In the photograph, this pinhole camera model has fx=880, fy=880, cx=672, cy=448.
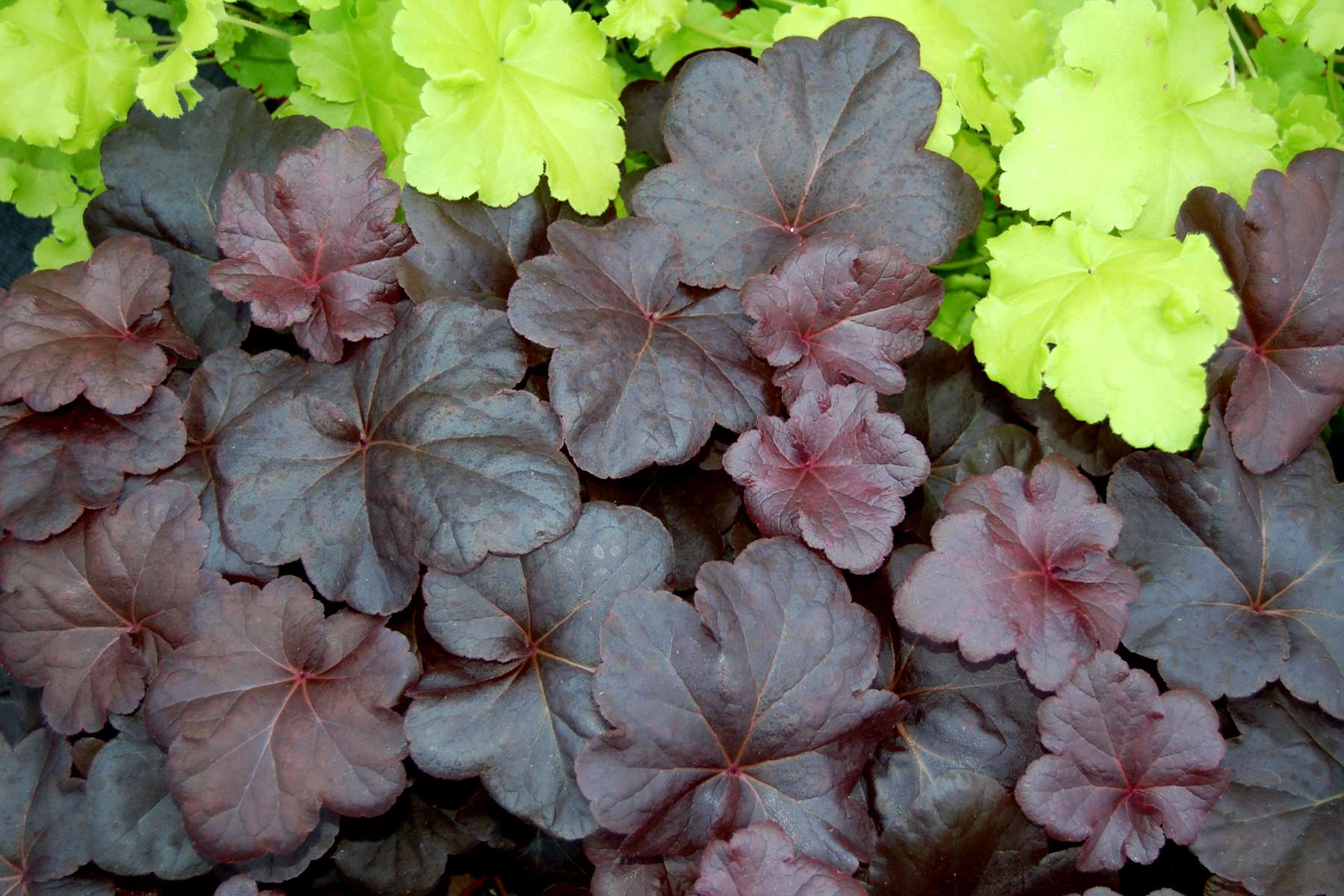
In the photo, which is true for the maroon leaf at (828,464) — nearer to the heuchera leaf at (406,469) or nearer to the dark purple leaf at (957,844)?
the heuchera leaf at (406,469)

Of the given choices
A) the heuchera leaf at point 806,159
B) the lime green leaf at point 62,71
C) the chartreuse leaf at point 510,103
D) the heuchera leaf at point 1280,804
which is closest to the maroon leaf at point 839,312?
the heuchera leaf at point 806,159

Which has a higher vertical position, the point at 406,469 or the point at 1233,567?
the point at 1233,567

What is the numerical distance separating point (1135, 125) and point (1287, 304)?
371mm

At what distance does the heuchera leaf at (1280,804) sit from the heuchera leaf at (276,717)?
1149 mm

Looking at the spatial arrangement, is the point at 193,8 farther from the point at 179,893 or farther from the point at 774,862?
the point at 774,862

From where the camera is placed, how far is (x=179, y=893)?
1386mm

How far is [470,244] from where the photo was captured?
1427 mm

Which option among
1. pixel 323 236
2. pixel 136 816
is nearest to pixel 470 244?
pixel 323 236

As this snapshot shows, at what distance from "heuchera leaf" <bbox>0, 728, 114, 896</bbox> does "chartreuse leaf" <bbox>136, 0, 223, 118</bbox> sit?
1.02m

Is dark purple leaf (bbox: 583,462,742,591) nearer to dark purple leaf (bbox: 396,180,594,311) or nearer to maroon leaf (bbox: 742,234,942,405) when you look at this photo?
maroon leaf (bbox: 742,234,942,405)

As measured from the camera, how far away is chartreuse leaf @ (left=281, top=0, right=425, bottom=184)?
5.59 feet

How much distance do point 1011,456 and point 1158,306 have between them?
306 mm

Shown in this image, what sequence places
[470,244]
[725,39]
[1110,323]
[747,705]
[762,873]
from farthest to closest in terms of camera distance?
[725,39] → [470,244] → [1110,323] → [747,705] → [762,873]

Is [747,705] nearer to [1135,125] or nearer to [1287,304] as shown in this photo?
[1287,304]
